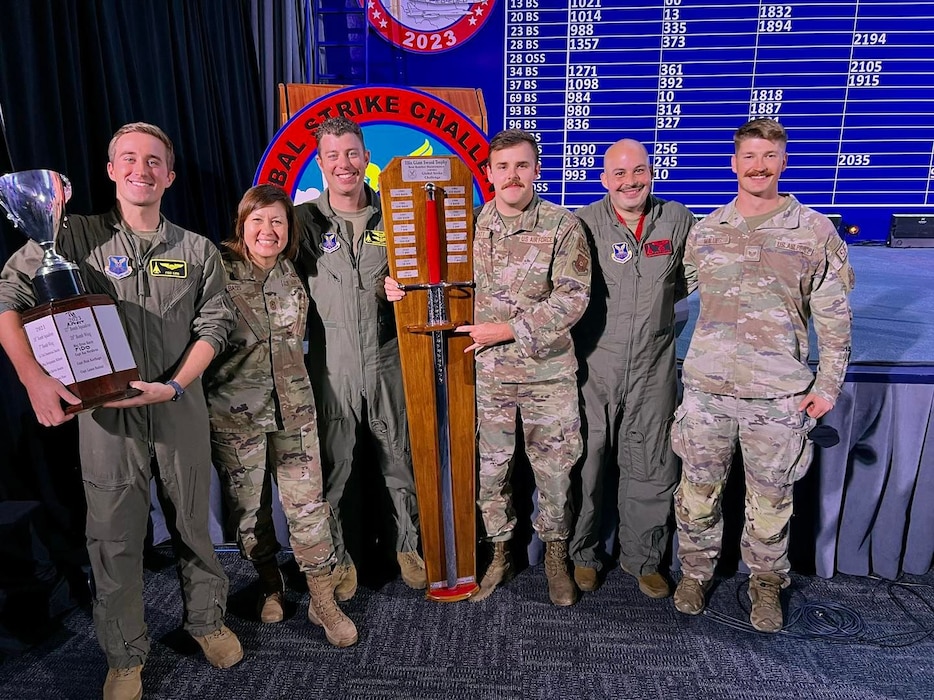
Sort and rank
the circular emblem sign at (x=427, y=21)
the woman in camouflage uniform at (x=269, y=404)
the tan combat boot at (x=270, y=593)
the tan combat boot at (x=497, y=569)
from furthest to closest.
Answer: the circular emblem sign at (x=427, y=21) → the tan combat boot at (x=497, y=569) → the tan combat boot at (x=270, y=593) → the woman in camouflage uniform at (x=269, y=404)

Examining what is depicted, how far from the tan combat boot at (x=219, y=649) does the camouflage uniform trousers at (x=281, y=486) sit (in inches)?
10.0

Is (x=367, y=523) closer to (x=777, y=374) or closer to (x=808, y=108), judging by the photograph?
(x=777, y=374)

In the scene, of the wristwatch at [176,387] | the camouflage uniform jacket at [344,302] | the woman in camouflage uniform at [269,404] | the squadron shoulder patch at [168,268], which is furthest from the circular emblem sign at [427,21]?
the wristwatch at [176,387]

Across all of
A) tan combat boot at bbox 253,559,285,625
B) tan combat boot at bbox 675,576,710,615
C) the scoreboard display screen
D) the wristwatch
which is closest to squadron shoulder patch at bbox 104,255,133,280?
the wristwatch

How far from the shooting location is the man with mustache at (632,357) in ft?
6.39

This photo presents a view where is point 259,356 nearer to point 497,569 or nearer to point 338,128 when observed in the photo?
point 338,128

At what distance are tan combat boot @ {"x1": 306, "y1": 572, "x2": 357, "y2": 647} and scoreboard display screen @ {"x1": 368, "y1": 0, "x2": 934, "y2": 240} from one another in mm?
3722

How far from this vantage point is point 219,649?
6.11 feet

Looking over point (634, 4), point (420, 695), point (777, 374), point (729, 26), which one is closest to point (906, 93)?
point (729, 26)

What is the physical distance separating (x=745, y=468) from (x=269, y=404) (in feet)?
4.82

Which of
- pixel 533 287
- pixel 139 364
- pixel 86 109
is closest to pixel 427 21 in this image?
pixel 86 109

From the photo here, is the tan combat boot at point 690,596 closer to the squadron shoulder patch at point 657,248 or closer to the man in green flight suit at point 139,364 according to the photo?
the squadron shoulder patch at point 657,248

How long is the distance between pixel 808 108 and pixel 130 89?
14.9 ft

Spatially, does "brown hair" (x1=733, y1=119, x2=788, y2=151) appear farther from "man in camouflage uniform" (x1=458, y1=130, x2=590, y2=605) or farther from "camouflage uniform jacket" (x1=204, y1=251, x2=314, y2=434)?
"camouflage uniform jacket" (x1=204, y1=251, x2=314, y2=434)
